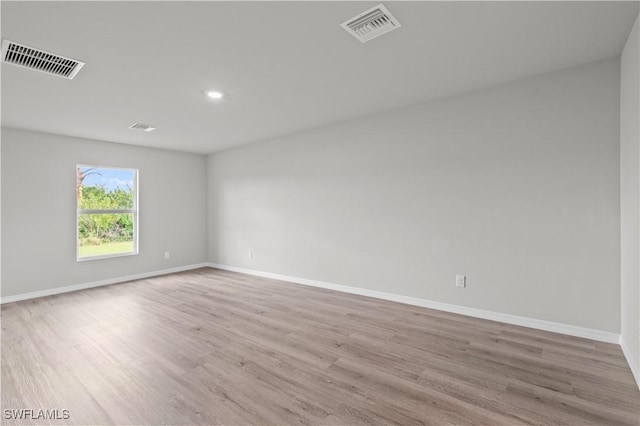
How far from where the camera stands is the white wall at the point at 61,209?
418cm

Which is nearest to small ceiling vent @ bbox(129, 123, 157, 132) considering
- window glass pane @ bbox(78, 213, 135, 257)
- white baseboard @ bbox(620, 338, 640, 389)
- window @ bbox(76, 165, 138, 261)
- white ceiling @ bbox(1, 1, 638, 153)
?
white ceiling @ bbox(1, 1, 638, 153)

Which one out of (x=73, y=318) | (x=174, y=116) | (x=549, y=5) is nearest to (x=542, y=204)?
(x=549, y=5)

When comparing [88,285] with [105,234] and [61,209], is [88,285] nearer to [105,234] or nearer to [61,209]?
[105,234]

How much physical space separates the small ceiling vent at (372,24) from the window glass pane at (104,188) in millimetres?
4984

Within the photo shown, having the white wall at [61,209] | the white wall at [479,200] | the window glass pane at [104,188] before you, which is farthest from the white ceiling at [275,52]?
the window glass pane at [104,188]

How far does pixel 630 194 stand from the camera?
225cm

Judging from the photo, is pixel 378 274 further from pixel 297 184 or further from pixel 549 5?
pixel 549 5

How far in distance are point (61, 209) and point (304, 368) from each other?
4.69 meters

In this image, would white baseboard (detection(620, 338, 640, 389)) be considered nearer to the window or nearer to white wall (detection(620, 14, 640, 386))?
white wall (detection(620, 14, 640, 386))

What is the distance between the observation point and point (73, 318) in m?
3.41

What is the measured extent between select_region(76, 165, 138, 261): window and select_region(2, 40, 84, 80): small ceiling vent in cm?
283

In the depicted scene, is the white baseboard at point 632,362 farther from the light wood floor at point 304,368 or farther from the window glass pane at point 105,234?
the window glass pane at point 105,234

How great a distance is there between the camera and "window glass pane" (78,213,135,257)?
4895 millimetres

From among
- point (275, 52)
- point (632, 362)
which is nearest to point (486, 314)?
point (632, 362)
